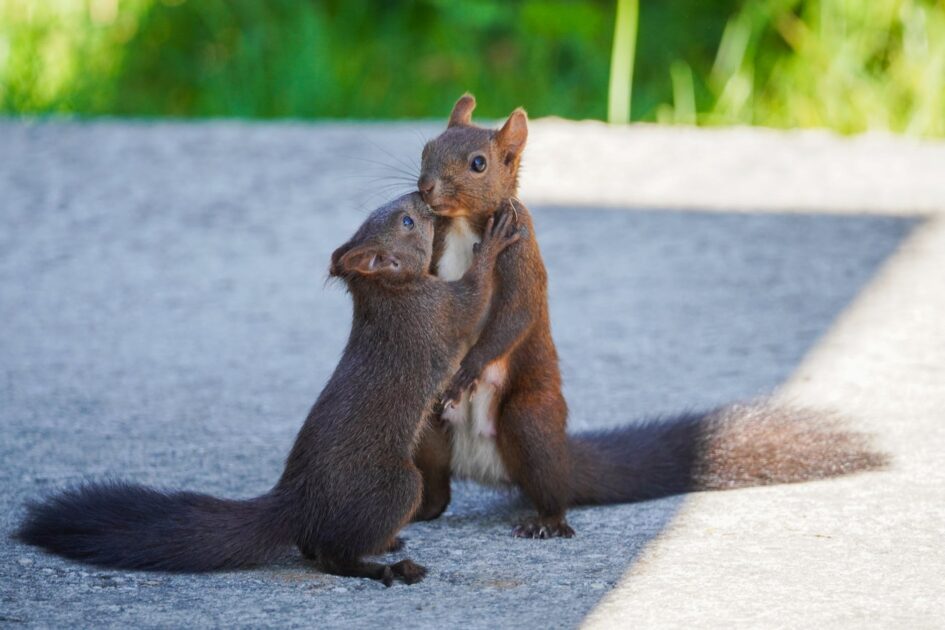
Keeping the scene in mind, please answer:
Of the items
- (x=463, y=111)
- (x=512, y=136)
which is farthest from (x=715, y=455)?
(x=463, y=111)

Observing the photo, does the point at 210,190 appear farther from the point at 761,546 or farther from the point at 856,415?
the point at 761,546

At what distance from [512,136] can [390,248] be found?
464mm

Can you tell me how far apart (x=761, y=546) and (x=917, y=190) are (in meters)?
3.51

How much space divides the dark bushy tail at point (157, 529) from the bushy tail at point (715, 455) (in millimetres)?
797

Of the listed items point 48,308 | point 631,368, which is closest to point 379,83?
point 48,308

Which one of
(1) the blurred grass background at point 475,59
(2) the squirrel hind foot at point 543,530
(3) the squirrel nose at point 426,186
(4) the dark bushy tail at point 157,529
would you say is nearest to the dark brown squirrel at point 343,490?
(4) the dark bushy tail at point 157,529

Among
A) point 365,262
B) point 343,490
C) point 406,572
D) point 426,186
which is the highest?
point 426,186

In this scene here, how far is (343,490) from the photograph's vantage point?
2.79 m

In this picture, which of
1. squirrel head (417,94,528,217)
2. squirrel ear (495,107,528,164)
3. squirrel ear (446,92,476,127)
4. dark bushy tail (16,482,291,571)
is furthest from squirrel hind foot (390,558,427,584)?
squirrel ear (446,92,476,127)

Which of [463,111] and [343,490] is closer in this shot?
[343,490]

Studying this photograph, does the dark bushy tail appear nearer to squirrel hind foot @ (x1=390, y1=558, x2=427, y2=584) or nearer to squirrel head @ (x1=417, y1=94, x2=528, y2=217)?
squirrel hind foot @ (x1=390, y1=558, x2=427, y2=584)

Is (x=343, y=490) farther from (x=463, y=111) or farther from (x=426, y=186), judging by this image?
(x=463, y=111)

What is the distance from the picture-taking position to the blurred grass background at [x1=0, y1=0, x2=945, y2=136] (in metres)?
7.52

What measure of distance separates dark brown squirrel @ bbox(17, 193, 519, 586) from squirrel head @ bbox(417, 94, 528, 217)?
179 mm
